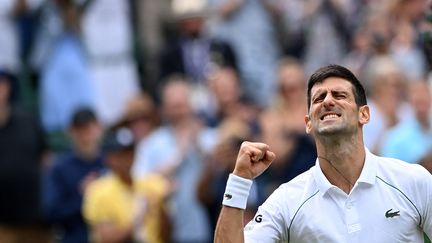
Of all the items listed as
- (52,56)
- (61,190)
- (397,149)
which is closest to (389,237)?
(397,149)

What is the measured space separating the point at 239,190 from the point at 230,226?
8.5 inches

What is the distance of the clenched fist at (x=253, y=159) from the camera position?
7230mm

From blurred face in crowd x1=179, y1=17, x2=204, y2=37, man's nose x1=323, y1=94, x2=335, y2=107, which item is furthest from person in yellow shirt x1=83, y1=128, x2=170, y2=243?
man's nose x1=323, y1=94, x2=335, y2=107

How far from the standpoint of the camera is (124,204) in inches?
501

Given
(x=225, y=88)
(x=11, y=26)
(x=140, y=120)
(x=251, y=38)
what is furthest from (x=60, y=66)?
(x=251, y=38)

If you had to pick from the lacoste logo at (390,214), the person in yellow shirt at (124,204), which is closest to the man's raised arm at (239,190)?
the lacoste logo at (390,214)

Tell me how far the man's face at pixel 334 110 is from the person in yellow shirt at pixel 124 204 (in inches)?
214

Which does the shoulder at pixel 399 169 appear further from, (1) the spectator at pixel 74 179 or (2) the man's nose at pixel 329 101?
(1) the spectator at pixel 74 179

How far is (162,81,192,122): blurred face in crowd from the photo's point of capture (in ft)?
45.6

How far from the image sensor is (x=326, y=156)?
7.42 metres

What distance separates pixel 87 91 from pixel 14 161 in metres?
2.01

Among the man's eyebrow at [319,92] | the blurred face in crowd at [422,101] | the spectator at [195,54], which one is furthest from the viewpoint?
the spectator at [195,54]

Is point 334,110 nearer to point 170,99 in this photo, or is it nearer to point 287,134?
point 287,134

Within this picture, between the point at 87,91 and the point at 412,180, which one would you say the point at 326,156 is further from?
the point at 87,91
